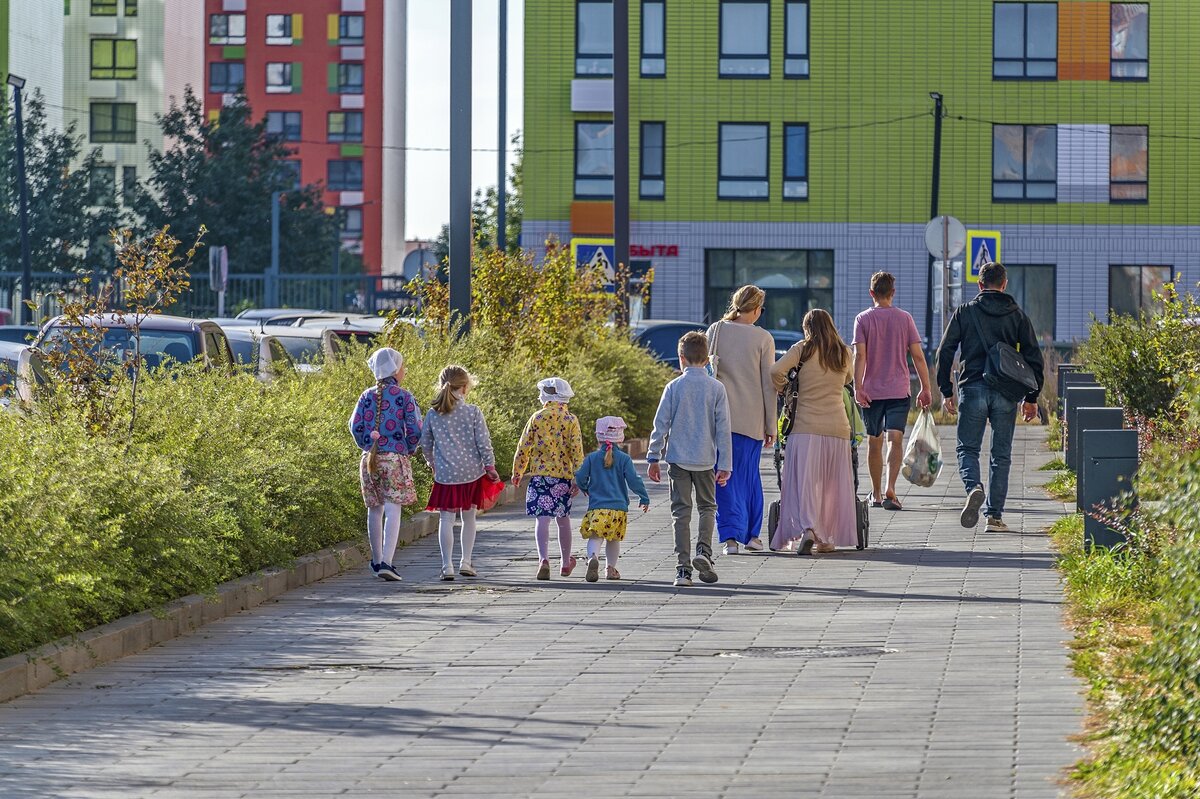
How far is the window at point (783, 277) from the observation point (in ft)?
171

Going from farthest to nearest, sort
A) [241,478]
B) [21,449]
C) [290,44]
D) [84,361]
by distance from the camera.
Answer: [290,44] → [84,361] → [241,478] → [21,449]

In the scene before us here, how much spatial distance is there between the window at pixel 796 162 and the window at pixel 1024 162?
443cm

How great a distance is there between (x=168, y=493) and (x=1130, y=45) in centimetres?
4448

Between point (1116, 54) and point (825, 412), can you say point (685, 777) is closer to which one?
point (825, 412)

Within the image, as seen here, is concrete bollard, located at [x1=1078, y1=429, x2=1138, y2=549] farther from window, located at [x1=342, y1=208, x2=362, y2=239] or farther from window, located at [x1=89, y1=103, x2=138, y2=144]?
window, located at [x1=342, y1=208, x2=362, y2=239]

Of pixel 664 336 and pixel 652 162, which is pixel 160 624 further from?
pixel 652 162

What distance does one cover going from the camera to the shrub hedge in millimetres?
9492

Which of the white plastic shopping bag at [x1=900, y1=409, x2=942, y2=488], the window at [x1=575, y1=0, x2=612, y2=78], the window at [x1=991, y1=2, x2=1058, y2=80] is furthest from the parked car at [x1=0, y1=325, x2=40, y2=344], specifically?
the window at [x1=991, y1=2, x2=1058, y2=80]

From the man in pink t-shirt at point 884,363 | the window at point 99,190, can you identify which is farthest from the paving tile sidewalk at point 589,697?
the window at point 99,190

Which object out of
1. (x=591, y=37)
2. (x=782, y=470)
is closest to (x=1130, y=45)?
(x=591, y=37)

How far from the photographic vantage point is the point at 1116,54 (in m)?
52.0

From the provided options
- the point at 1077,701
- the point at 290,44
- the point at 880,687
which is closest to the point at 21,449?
the point at 880,687

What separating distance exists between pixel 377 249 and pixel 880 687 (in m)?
102

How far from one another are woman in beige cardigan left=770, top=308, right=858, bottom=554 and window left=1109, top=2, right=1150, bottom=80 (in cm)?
4003
